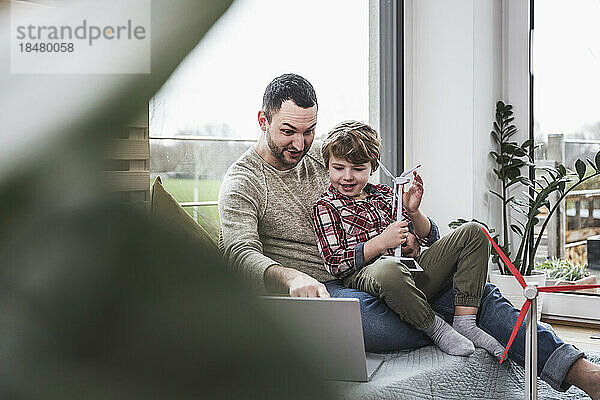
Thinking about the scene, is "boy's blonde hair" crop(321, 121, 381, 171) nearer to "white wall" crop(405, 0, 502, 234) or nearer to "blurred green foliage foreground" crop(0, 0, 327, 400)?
"white wall" crop(405, 0, 502, 234)

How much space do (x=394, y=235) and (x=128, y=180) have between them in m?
1.39

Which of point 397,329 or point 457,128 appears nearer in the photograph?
point 397,329

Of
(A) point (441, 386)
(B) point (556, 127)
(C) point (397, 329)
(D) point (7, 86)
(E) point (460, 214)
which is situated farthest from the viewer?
(B) point (556, 127)

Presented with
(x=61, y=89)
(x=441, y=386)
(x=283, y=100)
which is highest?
(x=283, y=100)

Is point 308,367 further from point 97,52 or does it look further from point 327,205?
point 327,205

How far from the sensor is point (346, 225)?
62.6 inches

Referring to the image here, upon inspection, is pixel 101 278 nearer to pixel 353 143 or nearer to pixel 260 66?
pixel 260 66

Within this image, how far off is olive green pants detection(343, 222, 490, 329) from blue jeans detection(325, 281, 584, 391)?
0.08 ft

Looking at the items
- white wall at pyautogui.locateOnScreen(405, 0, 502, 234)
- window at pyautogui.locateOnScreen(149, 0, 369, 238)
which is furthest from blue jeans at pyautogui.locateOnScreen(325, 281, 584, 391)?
white wall at pyautogui.locateOnScreen(405, 0, 502, 234)

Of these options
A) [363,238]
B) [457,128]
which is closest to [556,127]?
[457,128]

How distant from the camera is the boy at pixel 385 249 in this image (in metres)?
1.41

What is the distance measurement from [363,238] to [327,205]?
11 cm

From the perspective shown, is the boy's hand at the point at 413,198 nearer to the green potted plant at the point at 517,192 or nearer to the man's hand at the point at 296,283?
the man's hand at the point at 296,283

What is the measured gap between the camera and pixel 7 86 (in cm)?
8
